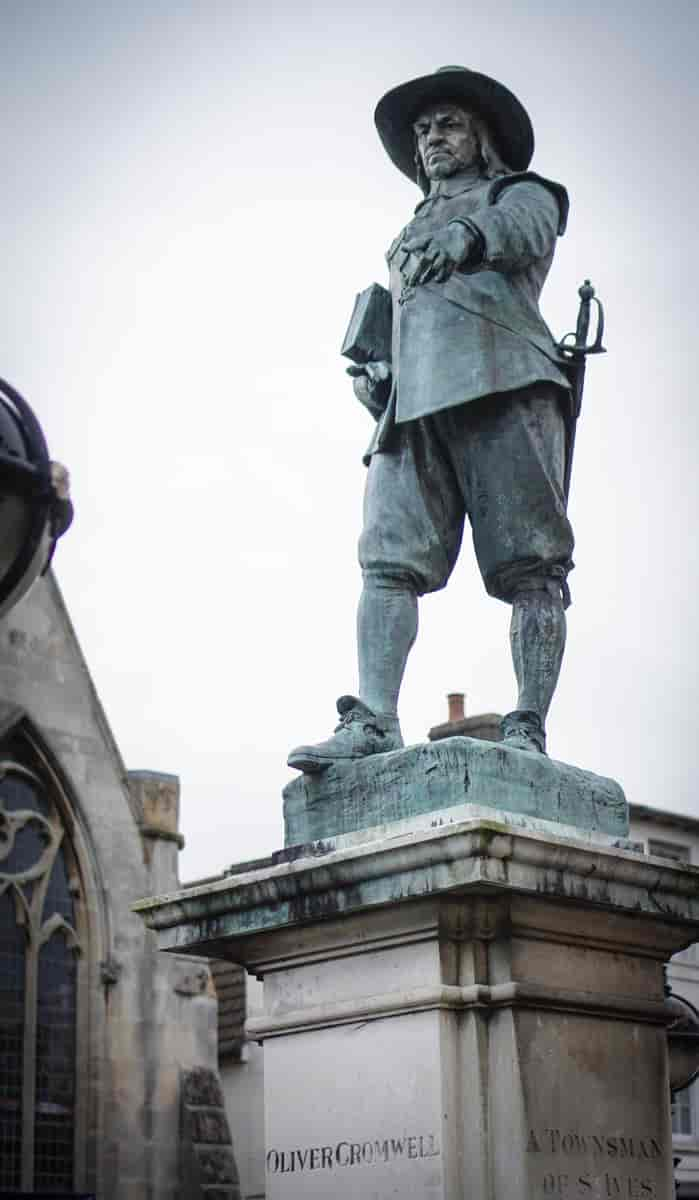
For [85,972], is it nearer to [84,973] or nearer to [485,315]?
[84,973]

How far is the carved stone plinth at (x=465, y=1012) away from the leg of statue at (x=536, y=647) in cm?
60

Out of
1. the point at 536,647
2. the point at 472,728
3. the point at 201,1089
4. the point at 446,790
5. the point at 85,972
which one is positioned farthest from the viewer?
the point at 472,728

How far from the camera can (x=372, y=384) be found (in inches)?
271

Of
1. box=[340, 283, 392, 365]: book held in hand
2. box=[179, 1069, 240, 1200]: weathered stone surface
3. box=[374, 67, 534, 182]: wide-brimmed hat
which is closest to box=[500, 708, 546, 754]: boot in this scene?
box=[340, 283, 392, 365]: book held in hand

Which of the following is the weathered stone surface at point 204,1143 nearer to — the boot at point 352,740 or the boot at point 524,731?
the boot at point 352,740

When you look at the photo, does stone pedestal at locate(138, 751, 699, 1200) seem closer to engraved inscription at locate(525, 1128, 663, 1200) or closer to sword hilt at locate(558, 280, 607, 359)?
engraved inscription at locate(525, 1128, 663, 1200)

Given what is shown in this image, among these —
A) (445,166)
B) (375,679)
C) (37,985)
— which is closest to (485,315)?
(445,166)

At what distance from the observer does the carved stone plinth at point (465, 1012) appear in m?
5.61

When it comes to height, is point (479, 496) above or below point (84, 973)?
below

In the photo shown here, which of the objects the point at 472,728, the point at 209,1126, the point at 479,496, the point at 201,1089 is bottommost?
the point at 209,1126

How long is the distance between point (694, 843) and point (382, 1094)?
33154 mm

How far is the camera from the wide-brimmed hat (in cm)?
680

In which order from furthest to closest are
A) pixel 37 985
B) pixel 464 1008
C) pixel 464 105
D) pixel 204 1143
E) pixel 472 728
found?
pixel 472 728
pixel 204 1143
pixel 37 985
pixel 464 105
pixel 464 1008

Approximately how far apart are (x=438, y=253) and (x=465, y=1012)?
2526 millimetres
